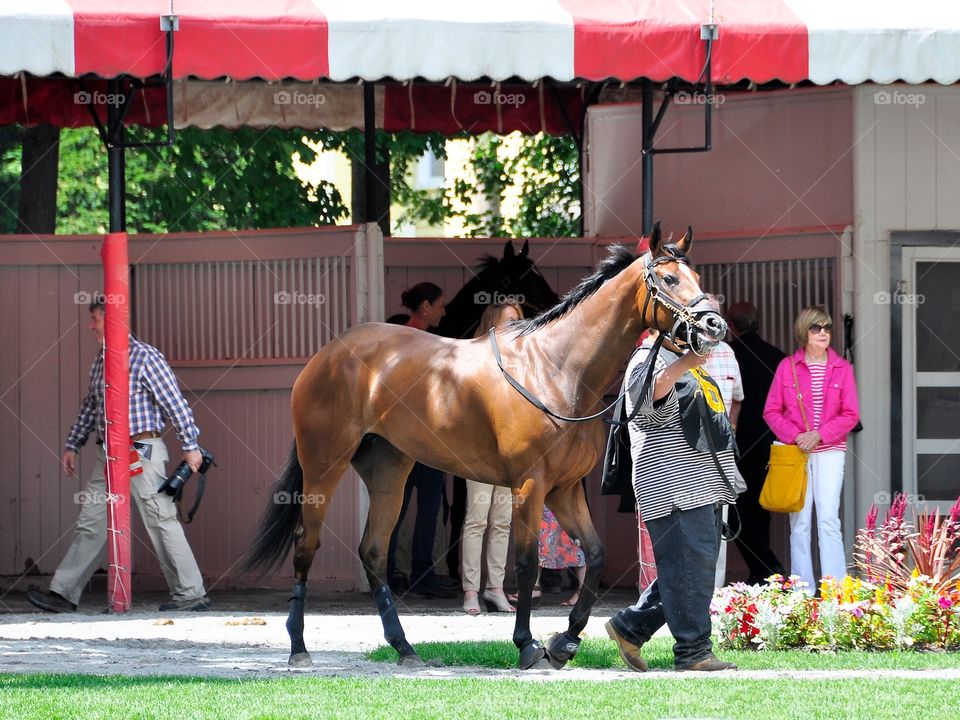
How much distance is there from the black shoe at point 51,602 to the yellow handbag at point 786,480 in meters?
4.74

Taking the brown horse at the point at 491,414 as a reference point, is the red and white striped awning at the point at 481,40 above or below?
above

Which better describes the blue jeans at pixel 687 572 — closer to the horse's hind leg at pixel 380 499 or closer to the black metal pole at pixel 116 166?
the horse's hind leg at pixel 380 499

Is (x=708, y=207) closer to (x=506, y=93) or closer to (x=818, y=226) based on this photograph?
(x=818, y=226)

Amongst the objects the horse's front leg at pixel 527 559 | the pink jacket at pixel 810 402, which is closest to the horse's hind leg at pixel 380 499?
the horse's front leg at pixel 527 559

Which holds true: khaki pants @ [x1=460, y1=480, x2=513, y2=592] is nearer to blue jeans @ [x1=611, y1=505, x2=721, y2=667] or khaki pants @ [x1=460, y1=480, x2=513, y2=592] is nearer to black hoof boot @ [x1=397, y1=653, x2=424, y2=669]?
black hoof boot @ [x1=397, y1=653, x2=424, y2=669]

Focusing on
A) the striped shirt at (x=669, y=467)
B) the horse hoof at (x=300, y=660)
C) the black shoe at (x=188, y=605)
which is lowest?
the black shoe at (x=188, y=605)

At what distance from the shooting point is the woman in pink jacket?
10.5 meters

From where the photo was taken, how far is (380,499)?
8906mm

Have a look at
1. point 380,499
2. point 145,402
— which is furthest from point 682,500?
point 145,402

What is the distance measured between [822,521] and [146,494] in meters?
4.55

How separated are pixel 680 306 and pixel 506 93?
7127 millimetres

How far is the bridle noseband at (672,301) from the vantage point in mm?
7234

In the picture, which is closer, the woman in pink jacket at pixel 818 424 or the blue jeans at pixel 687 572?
the blue jeans at pixel 687 572

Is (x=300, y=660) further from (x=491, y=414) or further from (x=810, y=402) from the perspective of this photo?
(x=810, y=402)
